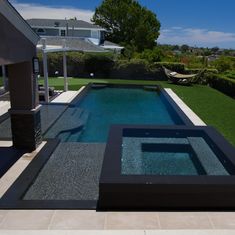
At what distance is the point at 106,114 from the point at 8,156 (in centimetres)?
709

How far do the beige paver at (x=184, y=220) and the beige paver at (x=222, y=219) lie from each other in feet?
0.33

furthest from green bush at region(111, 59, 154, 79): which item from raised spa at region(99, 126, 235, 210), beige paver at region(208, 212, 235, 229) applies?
beige paver at region(208, 212, 235, 229)

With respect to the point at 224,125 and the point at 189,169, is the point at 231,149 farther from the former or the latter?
the point at 224,125

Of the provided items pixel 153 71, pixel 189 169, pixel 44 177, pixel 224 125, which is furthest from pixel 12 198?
pixel 153 71

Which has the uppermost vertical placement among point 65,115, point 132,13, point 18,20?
point 132,13

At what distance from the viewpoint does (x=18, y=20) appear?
7547 millimetres

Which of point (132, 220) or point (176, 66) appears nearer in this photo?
point (132, 220)

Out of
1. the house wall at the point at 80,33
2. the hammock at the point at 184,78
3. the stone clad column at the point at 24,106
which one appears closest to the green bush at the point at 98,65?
the hammock at the point at 184,78

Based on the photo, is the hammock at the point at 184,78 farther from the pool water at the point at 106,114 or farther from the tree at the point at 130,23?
the tree at the point at 130,23

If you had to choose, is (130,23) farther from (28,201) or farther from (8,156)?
(28,201)

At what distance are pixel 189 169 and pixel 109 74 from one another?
2291 centimetres

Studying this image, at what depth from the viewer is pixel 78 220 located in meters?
5.70

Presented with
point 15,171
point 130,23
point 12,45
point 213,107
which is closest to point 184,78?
point 213,107

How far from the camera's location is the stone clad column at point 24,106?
8617 millimetres
